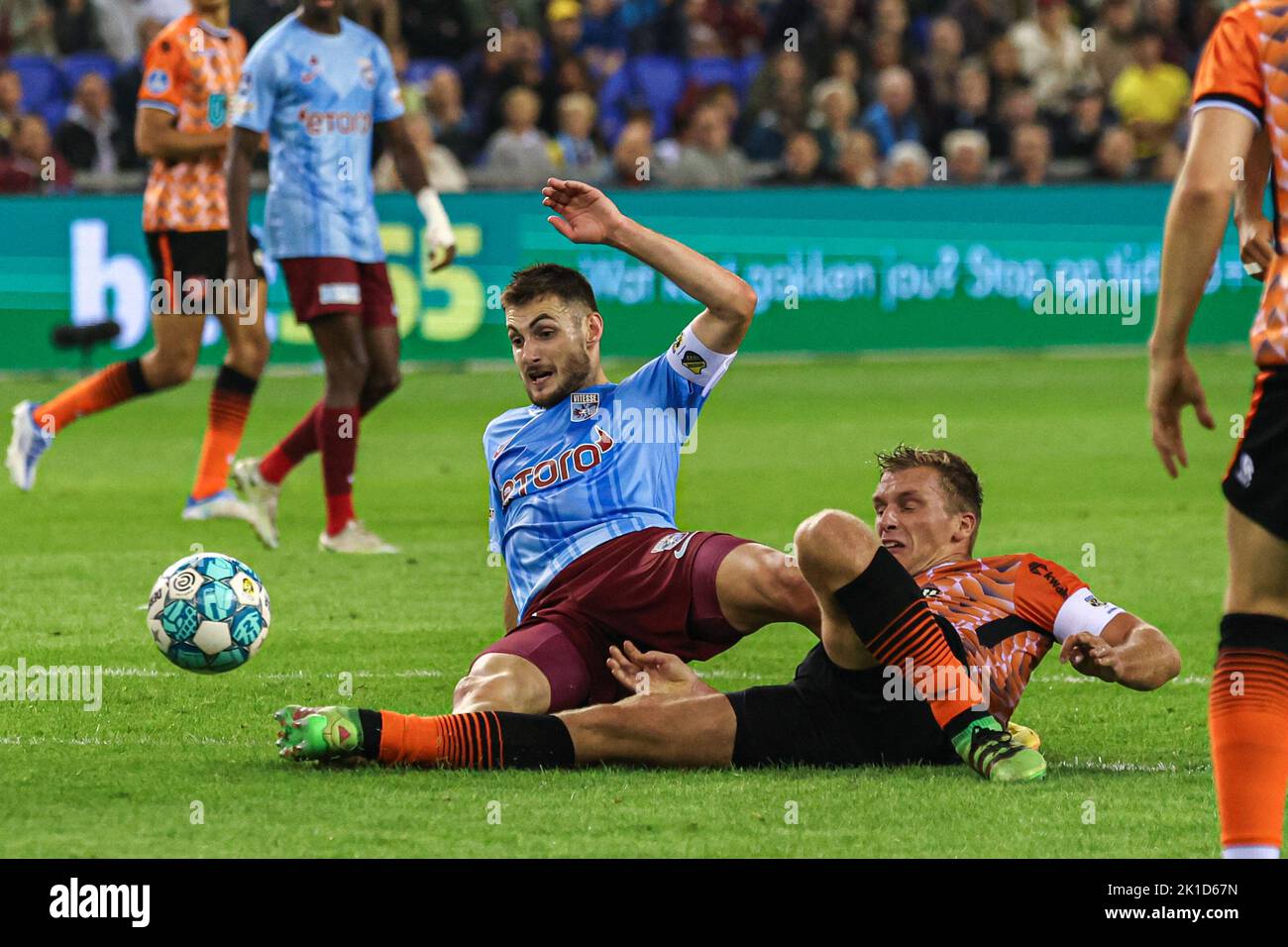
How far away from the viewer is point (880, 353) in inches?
718

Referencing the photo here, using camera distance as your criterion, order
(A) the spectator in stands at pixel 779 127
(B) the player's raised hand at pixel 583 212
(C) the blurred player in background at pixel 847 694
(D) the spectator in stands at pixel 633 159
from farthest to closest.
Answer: (A) the spectator in stands at pixel 779 127
(D) the spectator in stands at pixel 633 159
(B) the player's raised hand at pixel 583 212
(C) the blurred player in background at pixel 847 694

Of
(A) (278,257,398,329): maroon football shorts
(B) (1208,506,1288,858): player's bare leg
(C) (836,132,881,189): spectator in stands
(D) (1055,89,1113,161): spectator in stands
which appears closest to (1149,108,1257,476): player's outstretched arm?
(B) (1208,506,1288,858): player's bare leg

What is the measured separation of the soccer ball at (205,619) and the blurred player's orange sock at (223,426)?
426cm

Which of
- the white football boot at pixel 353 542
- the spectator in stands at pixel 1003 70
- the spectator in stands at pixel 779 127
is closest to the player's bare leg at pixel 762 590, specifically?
the white football boot at pixel 353 542

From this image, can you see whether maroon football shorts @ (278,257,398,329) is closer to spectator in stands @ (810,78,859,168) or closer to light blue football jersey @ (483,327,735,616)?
light blue football jersey @ (483,327,735,616)

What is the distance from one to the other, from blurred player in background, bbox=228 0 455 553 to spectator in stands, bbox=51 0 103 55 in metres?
10.6

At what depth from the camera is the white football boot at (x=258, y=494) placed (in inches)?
388

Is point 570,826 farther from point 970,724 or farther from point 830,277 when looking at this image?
point 830,277

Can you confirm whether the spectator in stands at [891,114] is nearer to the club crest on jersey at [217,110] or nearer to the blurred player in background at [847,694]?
the club crest on jersey at [217,110]

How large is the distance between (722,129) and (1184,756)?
46.8ft

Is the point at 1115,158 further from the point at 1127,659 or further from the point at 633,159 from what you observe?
the point at 1127,659

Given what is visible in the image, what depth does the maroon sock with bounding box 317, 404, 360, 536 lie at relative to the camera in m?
9.74

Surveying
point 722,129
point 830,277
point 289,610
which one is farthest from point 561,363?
point 722,129

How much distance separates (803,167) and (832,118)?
1.12m
